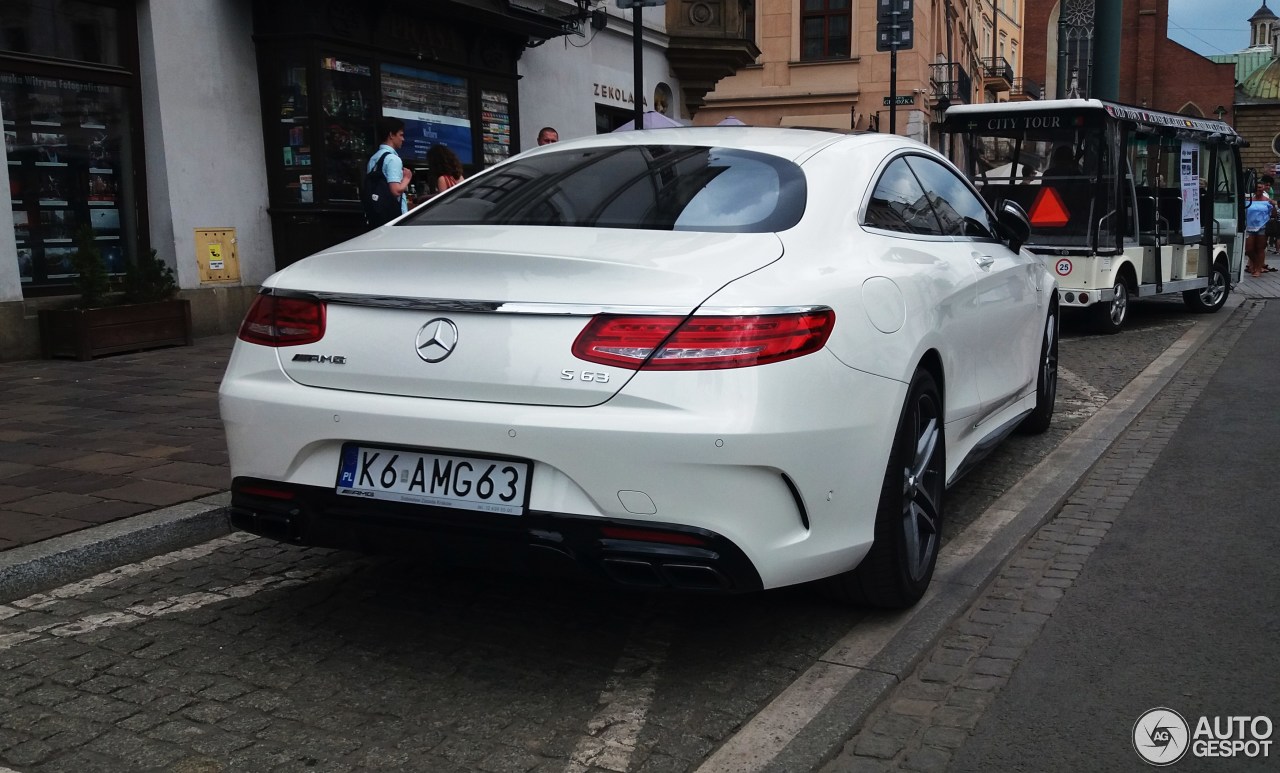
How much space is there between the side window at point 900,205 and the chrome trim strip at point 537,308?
985 mm

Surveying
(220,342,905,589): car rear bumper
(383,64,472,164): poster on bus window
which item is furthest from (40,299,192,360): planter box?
(220,342,905,589): car rear bumper

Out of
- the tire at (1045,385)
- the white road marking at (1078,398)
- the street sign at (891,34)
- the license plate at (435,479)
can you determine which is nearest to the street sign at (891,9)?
the street sign at (891,34)

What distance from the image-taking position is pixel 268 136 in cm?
1205

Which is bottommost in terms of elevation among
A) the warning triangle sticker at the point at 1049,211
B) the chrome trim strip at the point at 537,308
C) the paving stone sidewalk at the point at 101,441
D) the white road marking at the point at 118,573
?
the white road marking at the point at 118,573

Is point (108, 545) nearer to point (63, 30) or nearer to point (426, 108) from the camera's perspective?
point (63, 30)

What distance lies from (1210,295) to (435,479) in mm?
14647

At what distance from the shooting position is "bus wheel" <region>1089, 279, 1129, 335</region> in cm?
1288

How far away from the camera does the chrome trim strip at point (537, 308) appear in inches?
124

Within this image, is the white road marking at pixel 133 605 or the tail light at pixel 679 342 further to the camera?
the white road marking at pixel 133 605

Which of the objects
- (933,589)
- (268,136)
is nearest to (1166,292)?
(268,136)

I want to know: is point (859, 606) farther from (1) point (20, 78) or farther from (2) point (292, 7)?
(2) point (292, 7)

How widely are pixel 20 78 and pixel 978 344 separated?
8.31 meters

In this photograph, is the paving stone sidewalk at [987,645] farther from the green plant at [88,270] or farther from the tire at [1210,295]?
the tire at [1210,295]

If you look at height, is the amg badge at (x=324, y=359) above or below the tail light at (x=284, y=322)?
below
